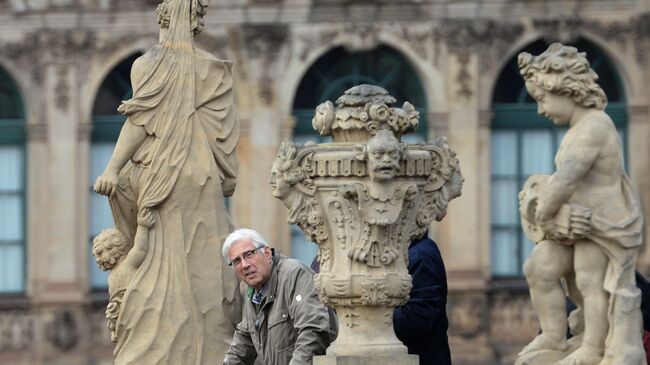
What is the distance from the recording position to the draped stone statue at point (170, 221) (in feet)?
64.2

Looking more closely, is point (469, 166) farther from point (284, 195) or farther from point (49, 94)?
point (284, 195)

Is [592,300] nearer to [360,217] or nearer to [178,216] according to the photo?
[360,217]

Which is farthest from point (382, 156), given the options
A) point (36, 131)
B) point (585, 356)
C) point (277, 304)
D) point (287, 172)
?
point (36, 131)

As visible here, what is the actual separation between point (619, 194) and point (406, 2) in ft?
85.9

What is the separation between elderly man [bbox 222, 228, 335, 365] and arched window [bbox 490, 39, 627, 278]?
2396cm

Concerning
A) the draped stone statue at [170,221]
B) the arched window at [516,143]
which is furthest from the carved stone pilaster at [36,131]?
the draped stone statue at [170,221]

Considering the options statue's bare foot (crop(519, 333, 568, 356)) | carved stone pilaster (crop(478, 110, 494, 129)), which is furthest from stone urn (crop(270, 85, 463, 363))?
carved stone pilaster (crop(478, 110, 494, 129))

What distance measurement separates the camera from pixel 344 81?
4103cm

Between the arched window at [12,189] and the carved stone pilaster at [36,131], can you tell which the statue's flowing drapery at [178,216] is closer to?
the carved stone pilaster at [36,131]

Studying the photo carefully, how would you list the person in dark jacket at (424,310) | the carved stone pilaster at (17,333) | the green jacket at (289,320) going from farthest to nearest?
the carved stone pilaster at (17,333) → the person in dark jacket at (424,310) → the green jacket at (289,320)

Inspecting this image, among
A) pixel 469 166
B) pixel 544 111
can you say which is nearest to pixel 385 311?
pixel 544 111

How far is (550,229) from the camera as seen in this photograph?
15812mm

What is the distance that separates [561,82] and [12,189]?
26.7 meters

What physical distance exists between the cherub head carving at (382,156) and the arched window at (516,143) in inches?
972
